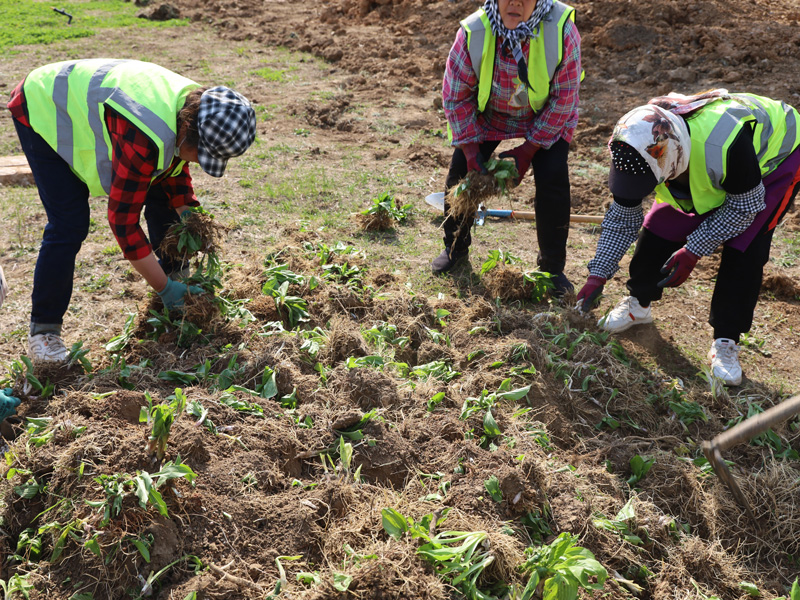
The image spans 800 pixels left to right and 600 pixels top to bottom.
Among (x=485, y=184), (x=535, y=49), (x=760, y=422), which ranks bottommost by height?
(x=760, y=422)

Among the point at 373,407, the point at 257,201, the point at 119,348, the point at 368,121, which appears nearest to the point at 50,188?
the point at 119,348

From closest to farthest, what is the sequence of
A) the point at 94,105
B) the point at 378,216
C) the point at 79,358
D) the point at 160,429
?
the point at 160,429 < the point at 94,105 < the point at 79,358 < the point at 378,216

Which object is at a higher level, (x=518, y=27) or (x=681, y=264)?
(x=518, y=27)

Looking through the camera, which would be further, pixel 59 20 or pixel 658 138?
pixel 59 20

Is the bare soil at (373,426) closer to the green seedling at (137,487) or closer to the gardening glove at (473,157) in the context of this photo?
the green seedling at (137,487)

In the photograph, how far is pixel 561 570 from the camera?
6.66 feet

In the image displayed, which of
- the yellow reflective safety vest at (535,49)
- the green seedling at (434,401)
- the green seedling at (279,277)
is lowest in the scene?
the green seedling at (434,401)

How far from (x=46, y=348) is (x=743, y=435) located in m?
3.12

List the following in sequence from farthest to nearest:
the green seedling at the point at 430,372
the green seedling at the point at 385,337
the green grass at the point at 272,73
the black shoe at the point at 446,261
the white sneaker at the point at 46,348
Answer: the green grass at the point at 272,73
the black shoe at the point at 446,261
the green seedling at the point at 385,337
the green seedling at the point at 430,372
the white sneaker at the point at 46,348

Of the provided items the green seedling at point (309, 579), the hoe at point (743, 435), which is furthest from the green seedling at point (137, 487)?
the hoe at point (743, 435)

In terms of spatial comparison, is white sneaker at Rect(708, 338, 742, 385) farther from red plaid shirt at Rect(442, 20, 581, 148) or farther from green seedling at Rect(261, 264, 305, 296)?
green seedling at Rect(261, 264, 305, 296)

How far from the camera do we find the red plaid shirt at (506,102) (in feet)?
11.6

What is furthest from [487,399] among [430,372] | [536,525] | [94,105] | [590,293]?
[94,105]

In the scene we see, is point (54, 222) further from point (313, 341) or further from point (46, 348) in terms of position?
point (313, 341)
